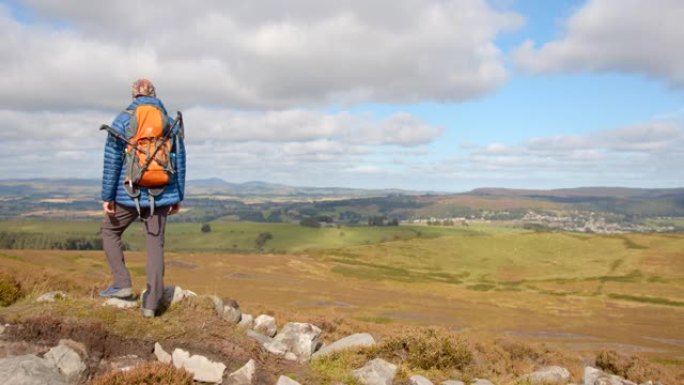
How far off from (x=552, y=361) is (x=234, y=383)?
15723 mm

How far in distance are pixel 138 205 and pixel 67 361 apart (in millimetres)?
2951

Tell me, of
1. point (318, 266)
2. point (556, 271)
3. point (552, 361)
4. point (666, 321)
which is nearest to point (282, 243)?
point (318, 266)

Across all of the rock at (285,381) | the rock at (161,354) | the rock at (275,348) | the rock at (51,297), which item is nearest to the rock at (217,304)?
the rock at (275,348)

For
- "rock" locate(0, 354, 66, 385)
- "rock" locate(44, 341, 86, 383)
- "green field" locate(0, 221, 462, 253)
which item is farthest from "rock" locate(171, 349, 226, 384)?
"green field" locate(0, 221, 462, 253)

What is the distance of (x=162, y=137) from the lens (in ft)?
32.4

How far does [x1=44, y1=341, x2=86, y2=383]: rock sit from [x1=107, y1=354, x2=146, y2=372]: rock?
0.49m

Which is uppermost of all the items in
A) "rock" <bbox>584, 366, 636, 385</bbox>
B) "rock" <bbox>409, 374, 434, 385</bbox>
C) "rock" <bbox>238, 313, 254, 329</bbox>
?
"rock" <bbox>238, 313, 254, 329</bbox>

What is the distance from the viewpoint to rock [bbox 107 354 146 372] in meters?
8.55

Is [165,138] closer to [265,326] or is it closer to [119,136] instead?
[119,136]

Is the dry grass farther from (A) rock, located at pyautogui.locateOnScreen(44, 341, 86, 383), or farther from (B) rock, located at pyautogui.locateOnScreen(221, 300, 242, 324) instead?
(A) rock, located at pyautogui.locateOnScreen(44, 341, 86, 383)

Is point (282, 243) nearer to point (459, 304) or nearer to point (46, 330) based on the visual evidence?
point (459, 304)

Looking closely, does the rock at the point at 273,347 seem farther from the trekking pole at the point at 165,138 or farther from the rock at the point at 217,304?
the trekking pole at the point at 165,138

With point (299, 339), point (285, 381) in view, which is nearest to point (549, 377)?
point (299, 339)

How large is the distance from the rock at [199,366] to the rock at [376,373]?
9.07 ft
